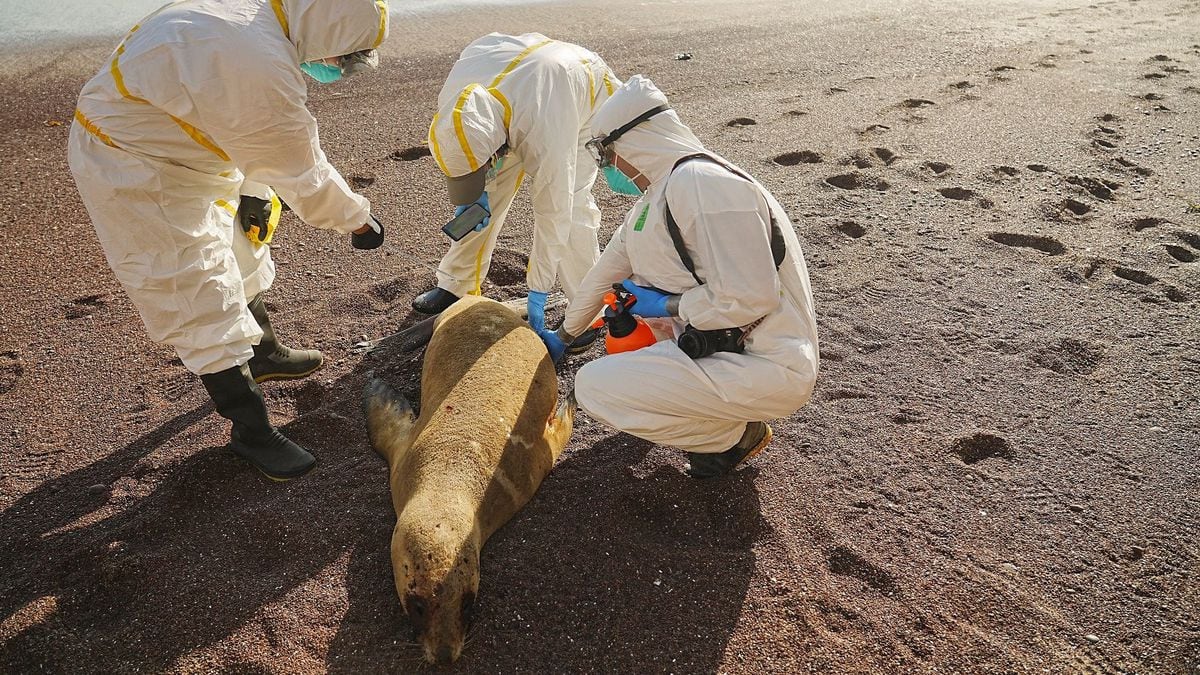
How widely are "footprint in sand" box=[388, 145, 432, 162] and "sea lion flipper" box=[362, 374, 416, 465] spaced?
11.5 ft

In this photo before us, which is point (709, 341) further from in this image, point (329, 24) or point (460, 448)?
point (329, 24)

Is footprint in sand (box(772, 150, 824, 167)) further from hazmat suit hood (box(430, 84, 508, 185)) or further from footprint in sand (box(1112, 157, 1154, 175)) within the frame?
hazmat suit hood (box(430, 84, 508, 185))

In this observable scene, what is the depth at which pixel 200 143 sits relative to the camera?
352 centimetres

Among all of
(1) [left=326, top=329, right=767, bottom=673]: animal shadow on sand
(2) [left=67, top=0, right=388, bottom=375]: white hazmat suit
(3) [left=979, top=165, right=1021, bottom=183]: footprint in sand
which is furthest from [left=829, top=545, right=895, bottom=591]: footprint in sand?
(3) [left=979, top=165, right=1021, bottom=183]: footprint in sand

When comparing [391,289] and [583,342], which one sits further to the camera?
[391,289]

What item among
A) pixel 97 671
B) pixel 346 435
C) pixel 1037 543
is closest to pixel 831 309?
pixel 1037 543

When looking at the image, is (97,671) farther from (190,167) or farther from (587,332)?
(587,332)

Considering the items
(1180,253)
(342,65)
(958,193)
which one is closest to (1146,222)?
(1180,253)

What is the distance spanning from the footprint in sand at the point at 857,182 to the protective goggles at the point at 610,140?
143 inches

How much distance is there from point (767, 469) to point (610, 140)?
5.85 ft

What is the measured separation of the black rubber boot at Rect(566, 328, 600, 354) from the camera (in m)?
5.09

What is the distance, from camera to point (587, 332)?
517 cm

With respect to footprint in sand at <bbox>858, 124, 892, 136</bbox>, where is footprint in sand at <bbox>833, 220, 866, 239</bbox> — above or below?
below

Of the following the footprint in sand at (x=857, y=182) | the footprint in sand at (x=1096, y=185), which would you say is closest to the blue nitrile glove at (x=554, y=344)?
the footprint in sand at (x=857, y=182)
